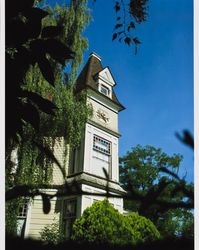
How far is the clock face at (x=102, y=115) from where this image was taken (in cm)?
499

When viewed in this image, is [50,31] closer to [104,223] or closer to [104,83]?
[104,223]

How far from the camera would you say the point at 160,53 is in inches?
42.5

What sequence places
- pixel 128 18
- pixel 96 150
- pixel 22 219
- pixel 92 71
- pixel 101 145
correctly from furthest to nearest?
pixel 92 71 < pixel 101 145 < pixel 96 150 < pixel 22 219 < pixel 128 18

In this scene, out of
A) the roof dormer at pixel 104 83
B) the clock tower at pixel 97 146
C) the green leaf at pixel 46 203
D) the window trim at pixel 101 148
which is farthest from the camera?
the roof dormer at pixel 104 83

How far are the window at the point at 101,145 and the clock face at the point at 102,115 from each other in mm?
306

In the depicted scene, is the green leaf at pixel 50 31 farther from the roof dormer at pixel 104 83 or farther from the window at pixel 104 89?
the window at pixel 104 89

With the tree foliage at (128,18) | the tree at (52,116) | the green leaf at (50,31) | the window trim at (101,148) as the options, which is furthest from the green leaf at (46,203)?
the window trim at (101,148)

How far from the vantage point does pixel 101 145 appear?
552 cm

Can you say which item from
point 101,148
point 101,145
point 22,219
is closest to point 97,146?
point 101,148

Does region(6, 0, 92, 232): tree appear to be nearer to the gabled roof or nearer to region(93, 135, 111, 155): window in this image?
region(93, 135, 111, 155): window

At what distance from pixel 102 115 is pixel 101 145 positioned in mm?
681

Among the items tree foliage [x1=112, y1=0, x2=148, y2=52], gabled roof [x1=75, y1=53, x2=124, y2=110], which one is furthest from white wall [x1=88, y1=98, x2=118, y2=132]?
tree foliage [x1=112, y1=0, x2=148, y2=52]
